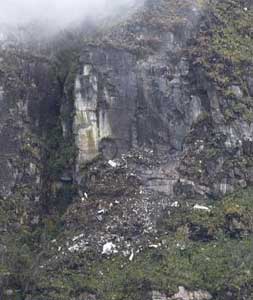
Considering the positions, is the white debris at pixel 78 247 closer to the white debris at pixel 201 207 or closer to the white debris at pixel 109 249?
the white debris at pixel 109 249

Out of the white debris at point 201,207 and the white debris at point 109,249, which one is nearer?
the white debris at point 109,249

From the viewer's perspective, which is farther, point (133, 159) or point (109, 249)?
point (133, 159)

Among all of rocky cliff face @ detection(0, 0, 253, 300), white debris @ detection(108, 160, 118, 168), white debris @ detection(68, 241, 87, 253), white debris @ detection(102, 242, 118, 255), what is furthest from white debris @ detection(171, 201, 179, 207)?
white debris @ detection(68, 241, 87, 253)

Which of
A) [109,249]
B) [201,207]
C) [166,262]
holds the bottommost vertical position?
[166,262]

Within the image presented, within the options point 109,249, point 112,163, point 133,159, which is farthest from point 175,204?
point 112,163

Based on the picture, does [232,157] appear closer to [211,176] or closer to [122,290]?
[211,176]

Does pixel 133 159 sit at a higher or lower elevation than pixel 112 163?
higher

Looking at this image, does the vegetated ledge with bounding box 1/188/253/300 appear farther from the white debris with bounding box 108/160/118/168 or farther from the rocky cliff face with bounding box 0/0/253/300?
the white debris with bounding box 108/160/118/168

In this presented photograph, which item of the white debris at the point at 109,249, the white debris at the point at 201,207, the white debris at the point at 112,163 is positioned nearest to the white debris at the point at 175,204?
the white debris at the point at 201,207

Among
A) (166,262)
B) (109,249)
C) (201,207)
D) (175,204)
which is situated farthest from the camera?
(201,207)

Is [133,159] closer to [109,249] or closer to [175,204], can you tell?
[175,204]
